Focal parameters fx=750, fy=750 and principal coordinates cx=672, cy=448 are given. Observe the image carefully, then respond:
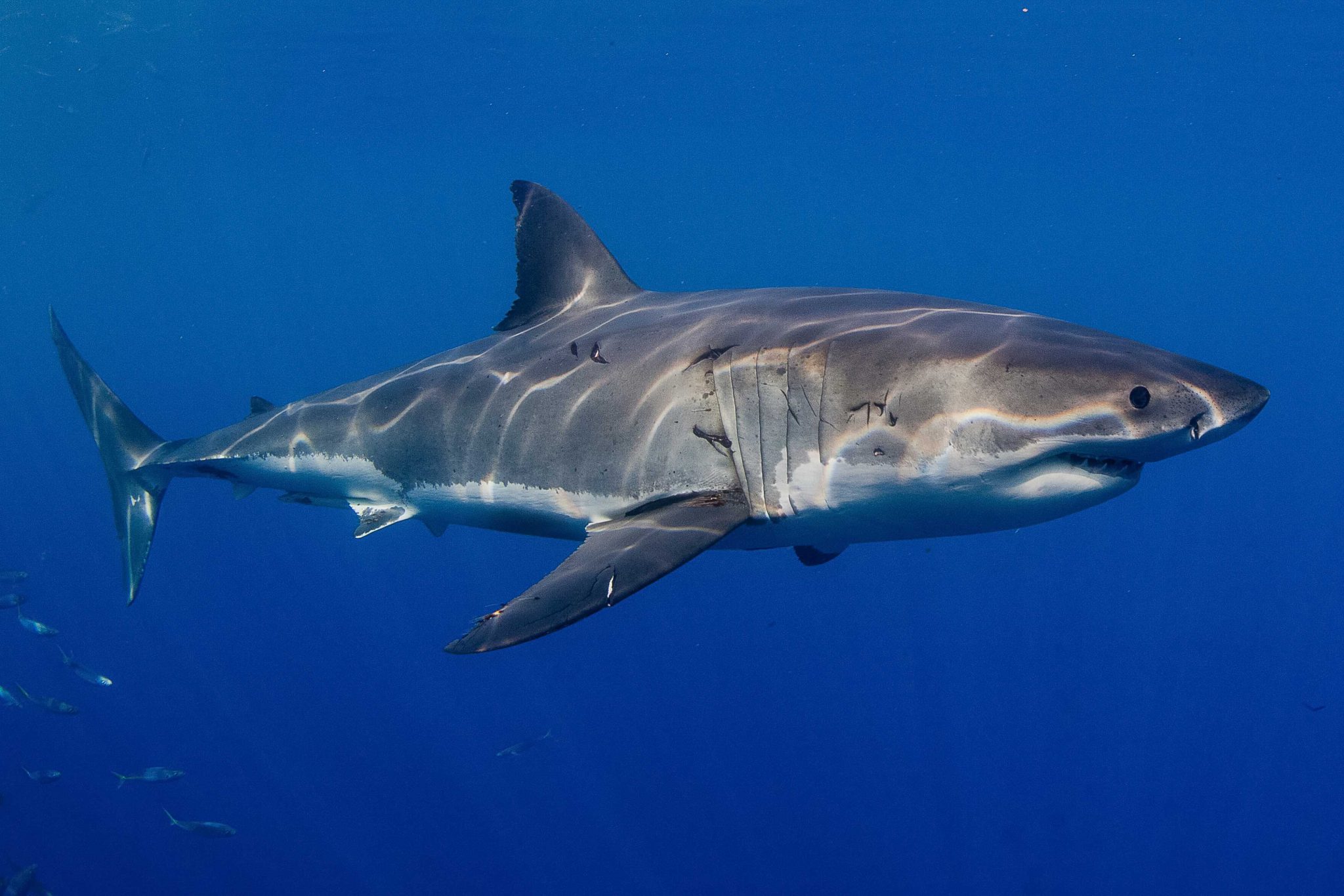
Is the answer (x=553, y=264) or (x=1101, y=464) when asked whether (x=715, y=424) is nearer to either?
(x=1101, y=464)

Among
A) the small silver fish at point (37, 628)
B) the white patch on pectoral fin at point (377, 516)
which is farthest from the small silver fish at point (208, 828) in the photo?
the white patch on pectoral fin at point (377, 516)

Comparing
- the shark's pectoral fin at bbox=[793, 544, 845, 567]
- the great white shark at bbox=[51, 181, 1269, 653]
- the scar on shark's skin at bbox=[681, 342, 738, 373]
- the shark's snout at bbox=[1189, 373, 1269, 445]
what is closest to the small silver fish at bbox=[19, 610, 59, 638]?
the great white shark at bbox=[51, 181, 1269, 653]

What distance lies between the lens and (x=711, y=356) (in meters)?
3.60

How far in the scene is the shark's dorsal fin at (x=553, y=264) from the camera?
5129mm

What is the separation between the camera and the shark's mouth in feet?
8.88

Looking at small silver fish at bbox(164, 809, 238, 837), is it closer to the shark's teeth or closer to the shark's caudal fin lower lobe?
the shark's caudal fin lower lobe

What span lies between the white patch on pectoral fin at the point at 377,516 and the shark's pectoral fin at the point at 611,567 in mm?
2039

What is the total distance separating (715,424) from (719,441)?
0.09 meters

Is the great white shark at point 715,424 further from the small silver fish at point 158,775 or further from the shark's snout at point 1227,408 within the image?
the small silver fish at point 158,775

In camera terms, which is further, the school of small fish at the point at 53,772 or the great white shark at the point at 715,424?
the school of small fish at the point at 53,772

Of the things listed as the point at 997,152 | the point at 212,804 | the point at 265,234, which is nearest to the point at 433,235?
the point at 265,234

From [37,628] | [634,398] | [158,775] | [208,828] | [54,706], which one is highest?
[634,398]

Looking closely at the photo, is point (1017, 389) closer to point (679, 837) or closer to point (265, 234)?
point (679, 837)

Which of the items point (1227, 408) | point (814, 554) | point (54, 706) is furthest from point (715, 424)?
point (54, 706)
